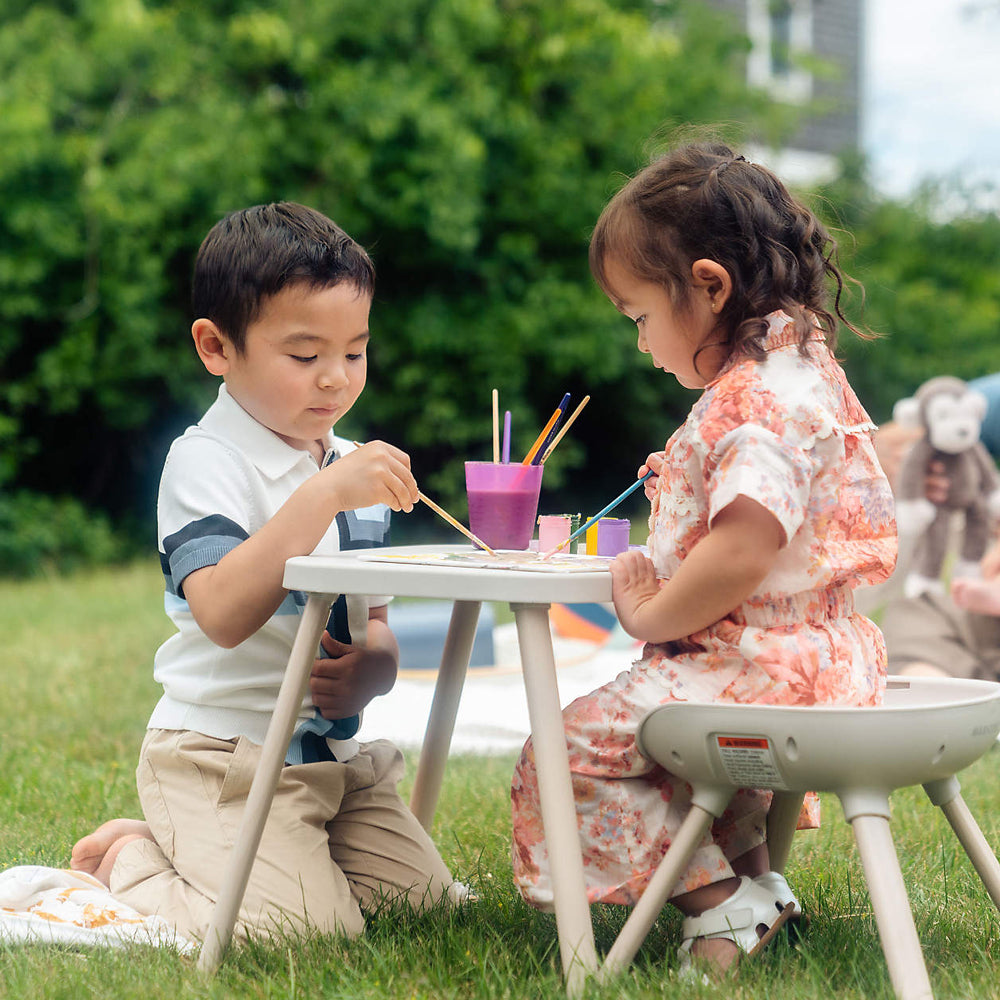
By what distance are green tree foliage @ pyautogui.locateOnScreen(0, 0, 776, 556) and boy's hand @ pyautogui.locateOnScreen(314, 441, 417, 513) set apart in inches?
220

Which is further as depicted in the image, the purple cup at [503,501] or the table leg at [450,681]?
the table leg at [450,681]

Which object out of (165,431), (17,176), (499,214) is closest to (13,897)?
(17,176)

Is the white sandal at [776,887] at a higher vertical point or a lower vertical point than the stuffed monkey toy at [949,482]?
lower

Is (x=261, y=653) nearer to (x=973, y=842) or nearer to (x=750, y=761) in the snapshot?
(x=750, y=761)

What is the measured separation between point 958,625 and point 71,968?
10.8 ft

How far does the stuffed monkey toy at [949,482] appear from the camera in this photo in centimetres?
461

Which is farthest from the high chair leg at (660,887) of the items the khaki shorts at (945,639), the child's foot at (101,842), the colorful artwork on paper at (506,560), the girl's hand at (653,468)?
the khaki shorts at (945,639)

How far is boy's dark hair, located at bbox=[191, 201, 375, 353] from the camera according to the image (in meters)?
2.08

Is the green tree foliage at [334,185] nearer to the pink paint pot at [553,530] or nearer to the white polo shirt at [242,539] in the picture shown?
the white polo shirt at [242,539]

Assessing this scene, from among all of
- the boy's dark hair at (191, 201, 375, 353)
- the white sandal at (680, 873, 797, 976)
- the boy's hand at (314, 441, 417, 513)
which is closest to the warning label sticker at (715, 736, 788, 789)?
the white sandal at (680, 873, 797, 976)

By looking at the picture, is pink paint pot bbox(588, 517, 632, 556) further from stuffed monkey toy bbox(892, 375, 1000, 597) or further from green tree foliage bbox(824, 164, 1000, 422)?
green tree foliage bbox(824, 164, 1000, 422)

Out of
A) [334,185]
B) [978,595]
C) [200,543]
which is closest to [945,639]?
[978,595]

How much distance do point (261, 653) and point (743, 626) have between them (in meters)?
0.80

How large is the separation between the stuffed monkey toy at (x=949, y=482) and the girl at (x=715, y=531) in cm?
293
